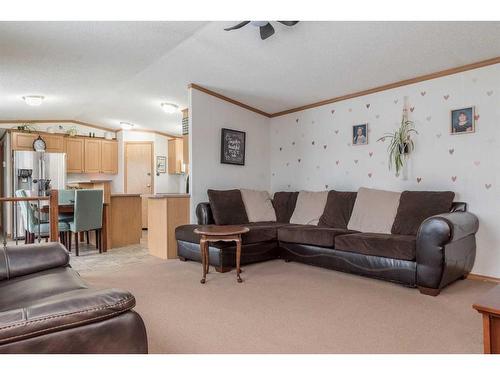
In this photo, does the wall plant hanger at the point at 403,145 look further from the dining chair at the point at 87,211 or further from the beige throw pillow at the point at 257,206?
the dining chair at the point at 87,211

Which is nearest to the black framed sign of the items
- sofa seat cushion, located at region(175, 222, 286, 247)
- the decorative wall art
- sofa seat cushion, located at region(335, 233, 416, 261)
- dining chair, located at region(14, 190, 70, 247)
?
sofa seat cushion, located at region(175, 222, 286, 247)

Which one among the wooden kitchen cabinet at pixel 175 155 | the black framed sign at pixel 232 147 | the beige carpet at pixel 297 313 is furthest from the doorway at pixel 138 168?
the beige carpet at pixel 297 313

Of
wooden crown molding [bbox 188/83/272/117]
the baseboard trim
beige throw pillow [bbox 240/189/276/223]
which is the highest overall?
wooden crown molding [bbox 188/83/272/117]

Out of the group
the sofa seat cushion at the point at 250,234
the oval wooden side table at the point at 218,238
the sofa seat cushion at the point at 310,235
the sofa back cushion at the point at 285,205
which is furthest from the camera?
the sofa back cushion at the point at 285,205

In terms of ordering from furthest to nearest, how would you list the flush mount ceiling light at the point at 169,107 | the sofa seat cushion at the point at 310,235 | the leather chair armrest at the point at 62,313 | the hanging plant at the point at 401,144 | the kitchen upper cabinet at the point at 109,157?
the kitchen upper cabinet at the point at 109,157 < the flush mount ceiling light at the point at 169,107 < the hanging plant at the point at 401,144 < the sofa seat cushion at the point at 310,235 < the leather chair armrest at the point at 62,313

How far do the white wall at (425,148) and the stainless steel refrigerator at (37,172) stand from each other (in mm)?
4488

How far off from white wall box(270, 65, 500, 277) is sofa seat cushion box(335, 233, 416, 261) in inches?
37.4

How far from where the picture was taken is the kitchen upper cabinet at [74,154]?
678 cm

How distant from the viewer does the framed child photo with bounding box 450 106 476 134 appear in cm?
336

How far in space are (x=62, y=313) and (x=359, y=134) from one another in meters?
4.03

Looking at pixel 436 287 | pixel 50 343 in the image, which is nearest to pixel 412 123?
pixel 436 287

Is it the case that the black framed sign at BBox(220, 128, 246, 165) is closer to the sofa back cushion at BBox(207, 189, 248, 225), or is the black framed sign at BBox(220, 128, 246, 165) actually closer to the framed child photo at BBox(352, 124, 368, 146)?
the sofa back cushion at BBox(207, 189, 248, 225)

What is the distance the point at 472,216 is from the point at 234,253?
7.85 feet

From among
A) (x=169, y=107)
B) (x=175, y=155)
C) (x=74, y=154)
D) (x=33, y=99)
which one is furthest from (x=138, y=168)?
(x=33, y=99)
